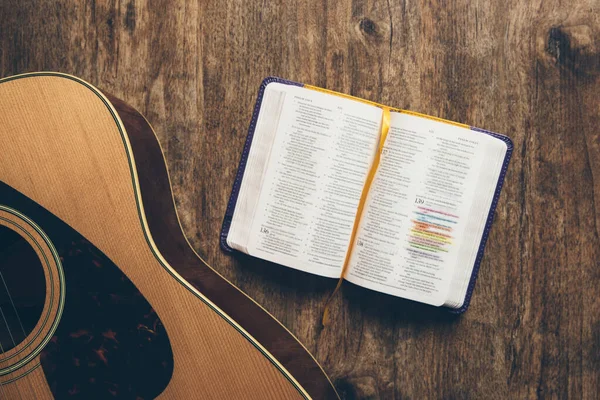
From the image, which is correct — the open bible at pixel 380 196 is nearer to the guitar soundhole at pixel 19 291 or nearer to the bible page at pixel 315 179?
the bible page at pixel 315 179

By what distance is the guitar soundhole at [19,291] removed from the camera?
29.7 inches

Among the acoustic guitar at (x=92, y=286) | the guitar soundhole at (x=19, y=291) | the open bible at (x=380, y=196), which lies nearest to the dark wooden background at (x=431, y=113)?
the open bible at (x=380, y=196)

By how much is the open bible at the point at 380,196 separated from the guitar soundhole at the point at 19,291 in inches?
15.9

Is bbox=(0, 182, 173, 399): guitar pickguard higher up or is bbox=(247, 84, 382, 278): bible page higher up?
bbox=(247, 84, 382, 278): bible page

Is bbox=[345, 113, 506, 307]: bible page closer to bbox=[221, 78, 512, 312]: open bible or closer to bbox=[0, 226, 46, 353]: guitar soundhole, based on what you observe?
bbox=[221, 78, 512, 312]: open bible

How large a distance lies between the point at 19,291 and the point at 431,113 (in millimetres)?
862

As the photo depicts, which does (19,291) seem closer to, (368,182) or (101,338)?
(101,338)

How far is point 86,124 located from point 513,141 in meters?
0.85

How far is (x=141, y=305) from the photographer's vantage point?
746mm

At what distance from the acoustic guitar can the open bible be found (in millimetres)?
229

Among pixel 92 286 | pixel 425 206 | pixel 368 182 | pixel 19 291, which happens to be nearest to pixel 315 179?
pixel 368 182

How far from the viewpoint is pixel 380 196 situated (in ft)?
2.97

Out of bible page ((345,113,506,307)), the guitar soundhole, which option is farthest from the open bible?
the guitar soundhole

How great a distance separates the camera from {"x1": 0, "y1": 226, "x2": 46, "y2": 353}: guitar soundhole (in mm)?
755
